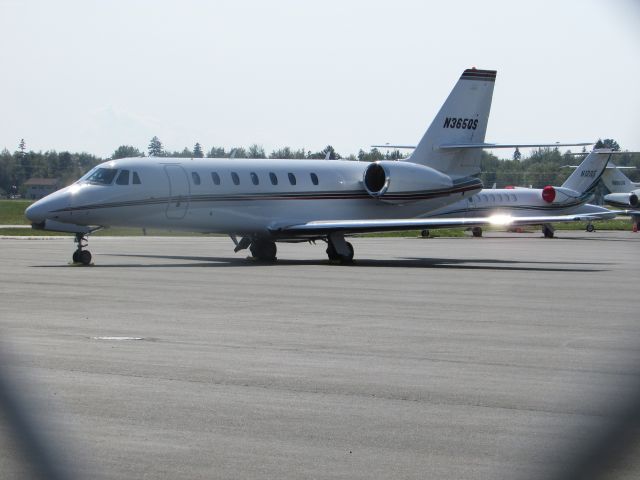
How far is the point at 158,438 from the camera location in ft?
28.7

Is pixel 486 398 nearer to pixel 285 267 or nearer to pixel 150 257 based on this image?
pixel 285 267

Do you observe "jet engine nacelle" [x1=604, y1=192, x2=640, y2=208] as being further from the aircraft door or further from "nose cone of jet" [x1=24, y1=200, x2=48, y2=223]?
"nose cone of jet" [x1=24, y1=200, x2=48, y2=223]

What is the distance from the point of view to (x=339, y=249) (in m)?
34.5

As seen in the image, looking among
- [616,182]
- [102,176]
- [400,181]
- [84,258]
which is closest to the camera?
[84,258]

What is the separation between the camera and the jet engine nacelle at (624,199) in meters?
76.1

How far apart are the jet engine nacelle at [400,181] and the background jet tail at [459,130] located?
46.3 inches

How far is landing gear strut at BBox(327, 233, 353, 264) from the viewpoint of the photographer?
34406 millimetres

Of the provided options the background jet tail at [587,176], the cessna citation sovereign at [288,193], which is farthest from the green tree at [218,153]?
the background jet tail at [587,176]

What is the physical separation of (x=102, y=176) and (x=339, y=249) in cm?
748

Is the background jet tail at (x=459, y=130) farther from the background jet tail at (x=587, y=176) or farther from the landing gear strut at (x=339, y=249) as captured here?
the background jet tail at (x=587, y=176)

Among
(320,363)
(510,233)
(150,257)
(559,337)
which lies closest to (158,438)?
(320,363)

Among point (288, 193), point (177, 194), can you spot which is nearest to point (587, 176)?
point (288, 193)

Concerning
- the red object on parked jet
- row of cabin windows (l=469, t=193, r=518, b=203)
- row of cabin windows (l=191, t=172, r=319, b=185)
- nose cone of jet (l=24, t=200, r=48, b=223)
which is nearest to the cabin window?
row of cabin windows (l=191, t=172, r=319, b=185)

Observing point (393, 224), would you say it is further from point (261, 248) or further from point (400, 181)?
point (261, 248)
